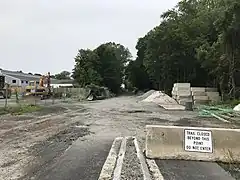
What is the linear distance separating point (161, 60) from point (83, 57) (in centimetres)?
2404

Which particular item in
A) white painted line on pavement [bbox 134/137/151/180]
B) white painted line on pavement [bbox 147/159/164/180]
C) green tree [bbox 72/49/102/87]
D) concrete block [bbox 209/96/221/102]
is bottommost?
white painted line on pavement [bbox 147/159/164/180]

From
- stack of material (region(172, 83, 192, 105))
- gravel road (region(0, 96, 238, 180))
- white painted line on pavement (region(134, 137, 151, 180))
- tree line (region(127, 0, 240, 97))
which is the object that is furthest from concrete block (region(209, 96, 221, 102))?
white painted line on pavement (region(134, 137, 151, 180))

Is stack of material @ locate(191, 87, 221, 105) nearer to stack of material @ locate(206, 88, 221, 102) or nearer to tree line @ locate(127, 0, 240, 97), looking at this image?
stack of material @ locate(206, 88, 221, 102)

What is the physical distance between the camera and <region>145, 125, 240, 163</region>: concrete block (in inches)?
298

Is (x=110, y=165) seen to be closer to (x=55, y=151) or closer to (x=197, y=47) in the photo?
(x=55, y=151)

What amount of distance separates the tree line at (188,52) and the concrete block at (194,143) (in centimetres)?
2135

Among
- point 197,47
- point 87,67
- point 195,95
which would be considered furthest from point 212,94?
point 87,67

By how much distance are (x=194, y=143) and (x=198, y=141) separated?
0.10 metres

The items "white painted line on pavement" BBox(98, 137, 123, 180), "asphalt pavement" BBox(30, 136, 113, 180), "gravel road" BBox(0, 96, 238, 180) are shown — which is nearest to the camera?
"white painted line on pavement" BBox(98, 137, 123, 180)

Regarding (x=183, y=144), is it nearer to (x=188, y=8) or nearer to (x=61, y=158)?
(x=61, y=158)

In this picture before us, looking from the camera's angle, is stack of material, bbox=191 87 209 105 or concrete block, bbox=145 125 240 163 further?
stack of material, bbox=191 87 209 105

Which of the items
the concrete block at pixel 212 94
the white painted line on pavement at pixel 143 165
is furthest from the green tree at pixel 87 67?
the white painted line on pavement at pixel 143 165

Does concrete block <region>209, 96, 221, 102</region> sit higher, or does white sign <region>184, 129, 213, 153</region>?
concrete block <region>209, 96, 221, 102</region>

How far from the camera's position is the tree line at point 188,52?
31219 mm
